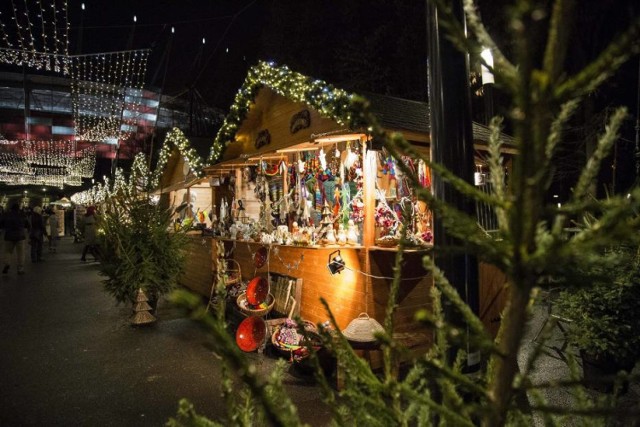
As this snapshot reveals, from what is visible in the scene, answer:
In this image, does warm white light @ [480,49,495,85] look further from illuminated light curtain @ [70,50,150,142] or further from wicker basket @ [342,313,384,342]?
illuminated light curtain @ [70,50,150,142]

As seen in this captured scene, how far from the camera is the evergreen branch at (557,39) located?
0.66 meters

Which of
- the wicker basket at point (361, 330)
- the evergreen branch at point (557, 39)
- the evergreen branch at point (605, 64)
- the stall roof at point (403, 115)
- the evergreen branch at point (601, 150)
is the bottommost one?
the wicker basket at point (361, 330)

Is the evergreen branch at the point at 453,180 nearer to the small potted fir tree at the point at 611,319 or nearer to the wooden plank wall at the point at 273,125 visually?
the small potted fir tree at the point at 611,319

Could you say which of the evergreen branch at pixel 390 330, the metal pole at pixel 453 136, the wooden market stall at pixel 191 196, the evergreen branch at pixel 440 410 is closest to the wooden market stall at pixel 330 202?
the wooden market stall at pixel 191 196

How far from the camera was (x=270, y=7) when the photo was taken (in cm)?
1747

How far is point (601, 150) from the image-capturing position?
87 centimetres

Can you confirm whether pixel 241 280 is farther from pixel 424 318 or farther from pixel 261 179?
pixel 424 318

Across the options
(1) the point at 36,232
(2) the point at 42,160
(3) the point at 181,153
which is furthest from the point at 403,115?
(2) the point at 42,160

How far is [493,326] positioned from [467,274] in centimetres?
362

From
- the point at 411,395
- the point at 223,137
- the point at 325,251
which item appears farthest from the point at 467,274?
the point at 223,137

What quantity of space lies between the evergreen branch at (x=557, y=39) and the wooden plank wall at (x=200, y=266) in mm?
9640

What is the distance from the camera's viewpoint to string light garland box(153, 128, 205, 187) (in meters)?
10.8

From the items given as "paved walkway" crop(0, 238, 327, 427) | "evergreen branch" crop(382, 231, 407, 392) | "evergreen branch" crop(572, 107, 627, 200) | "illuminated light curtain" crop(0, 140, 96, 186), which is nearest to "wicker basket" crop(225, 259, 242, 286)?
"paved walkway" crop(0, 238, 327, 427)

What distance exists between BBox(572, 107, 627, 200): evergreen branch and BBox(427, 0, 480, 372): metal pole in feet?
5.20
